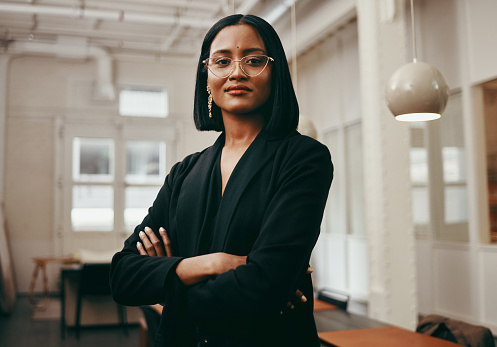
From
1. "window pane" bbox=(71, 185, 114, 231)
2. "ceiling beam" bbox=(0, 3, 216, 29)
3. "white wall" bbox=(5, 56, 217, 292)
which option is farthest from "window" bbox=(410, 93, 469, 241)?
"white wall" bbox=(5, 56, 217, 292)

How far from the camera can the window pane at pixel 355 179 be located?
8305 millimetres

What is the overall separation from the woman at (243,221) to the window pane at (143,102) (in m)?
9.50

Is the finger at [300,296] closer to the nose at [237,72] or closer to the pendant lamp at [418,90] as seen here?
the nose at [237,72]

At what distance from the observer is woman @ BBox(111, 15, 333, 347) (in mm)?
1162

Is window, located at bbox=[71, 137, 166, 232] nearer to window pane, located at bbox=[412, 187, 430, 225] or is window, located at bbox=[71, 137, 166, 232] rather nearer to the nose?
window pane, located at bbox=[412, 187, 430, 225]

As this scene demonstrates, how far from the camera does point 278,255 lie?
3.76ft

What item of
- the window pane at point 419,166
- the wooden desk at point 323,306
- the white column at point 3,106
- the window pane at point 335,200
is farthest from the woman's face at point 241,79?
the white column at point 3,106

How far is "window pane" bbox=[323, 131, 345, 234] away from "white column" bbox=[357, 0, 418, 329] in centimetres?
320

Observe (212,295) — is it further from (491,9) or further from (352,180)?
(352,180)

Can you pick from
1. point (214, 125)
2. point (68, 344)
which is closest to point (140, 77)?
point (68, 344)

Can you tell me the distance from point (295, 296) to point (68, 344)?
544cm

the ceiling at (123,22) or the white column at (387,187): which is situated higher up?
the ceiling at (123,22)

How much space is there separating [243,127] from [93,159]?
9.37 metres

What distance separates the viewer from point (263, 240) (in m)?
1.17
